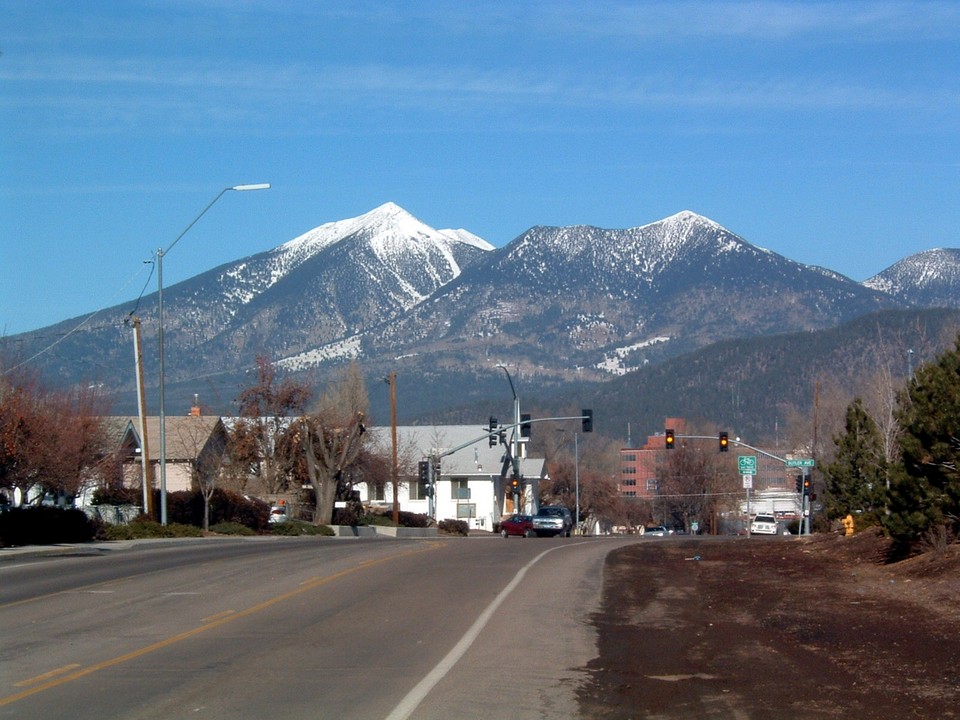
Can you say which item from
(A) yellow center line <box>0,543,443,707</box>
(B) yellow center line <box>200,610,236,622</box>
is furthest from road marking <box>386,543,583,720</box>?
(B) yellow center line <box>200,610,236,622</box>

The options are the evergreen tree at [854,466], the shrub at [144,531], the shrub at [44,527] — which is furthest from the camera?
the shrub at [144,531]

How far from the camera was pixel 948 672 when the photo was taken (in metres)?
11.6

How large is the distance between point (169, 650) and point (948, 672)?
831 centimetres

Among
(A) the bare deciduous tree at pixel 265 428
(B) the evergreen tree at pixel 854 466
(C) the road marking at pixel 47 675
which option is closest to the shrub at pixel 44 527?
(C) the road marking at pixel 47 675

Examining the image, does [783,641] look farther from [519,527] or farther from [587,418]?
[519,527]

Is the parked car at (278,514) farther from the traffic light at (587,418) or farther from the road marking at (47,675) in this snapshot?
the road marking at (47,675)

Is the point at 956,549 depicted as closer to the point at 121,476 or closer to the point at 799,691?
the point at 799,691

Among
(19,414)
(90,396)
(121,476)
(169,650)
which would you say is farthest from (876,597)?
(121,476)

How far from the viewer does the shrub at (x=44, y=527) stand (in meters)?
32.5

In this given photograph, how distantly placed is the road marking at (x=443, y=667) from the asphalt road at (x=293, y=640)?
28 millimetres

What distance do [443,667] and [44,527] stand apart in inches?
970

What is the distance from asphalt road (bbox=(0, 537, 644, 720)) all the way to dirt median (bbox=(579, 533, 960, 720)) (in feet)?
2.00

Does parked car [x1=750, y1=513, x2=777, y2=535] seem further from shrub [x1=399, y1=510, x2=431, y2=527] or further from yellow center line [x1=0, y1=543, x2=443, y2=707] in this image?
yellow center line [x1=0, y1=543, x2=443, y2=707]

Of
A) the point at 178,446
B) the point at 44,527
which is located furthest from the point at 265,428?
the point at 44,527
